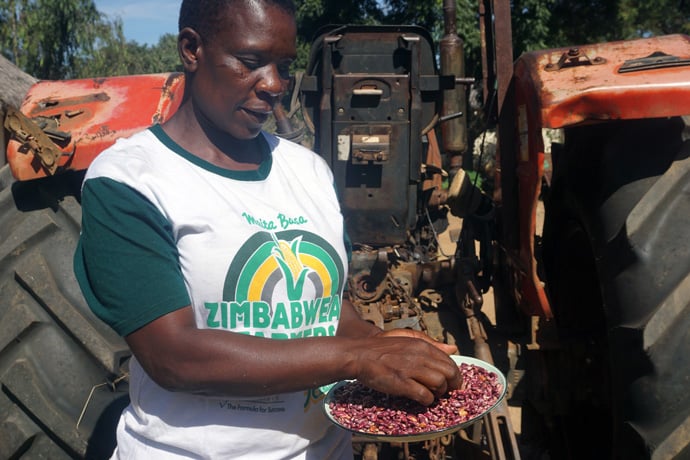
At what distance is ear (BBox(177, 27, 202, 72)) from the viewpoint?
156 centimetres

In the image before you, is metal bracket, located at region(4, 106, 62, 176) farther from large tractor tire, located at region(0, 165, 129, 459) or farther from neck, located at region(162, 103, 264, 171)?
neck, located at region(162, 103, 264, 171)

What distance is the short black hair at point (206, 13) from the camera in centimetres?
151

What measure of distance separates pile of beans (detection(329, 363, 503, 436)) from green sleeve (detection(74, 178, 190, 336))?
474 mm

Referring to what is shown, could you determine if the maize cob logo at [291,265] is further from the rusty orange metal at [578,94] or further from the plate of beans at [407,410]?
the rusty orange metal at [578,94]

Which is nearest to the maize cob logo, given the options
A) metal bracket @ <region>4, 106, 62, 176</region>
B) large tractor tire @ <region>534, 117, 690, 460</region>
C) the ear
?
the ear

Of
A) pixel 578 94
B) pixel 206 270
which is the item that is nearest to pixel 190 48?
pixel 206 270

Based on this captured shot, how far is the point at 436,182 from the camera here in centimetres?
329

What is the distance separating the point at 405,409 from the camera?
1.62 m

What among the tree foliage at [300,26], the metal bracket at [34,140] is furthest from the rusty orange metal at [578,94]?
the tree foliage at [300,26]

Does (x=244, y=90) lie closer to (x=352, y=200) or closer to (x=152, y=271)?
(x=152, y=271)

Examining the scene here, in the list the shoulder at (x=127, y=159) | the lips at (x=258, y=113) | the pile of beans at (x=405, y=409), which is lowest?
the pile of beans at (x=405, y=409)

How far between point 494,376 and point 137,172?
0.98 metres

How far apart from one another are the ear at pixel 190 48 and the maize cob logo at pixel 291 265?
0.42m

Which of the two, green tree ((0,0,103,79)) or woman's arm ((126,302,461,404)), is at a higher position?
woman's arm ((126,302,461,404))
